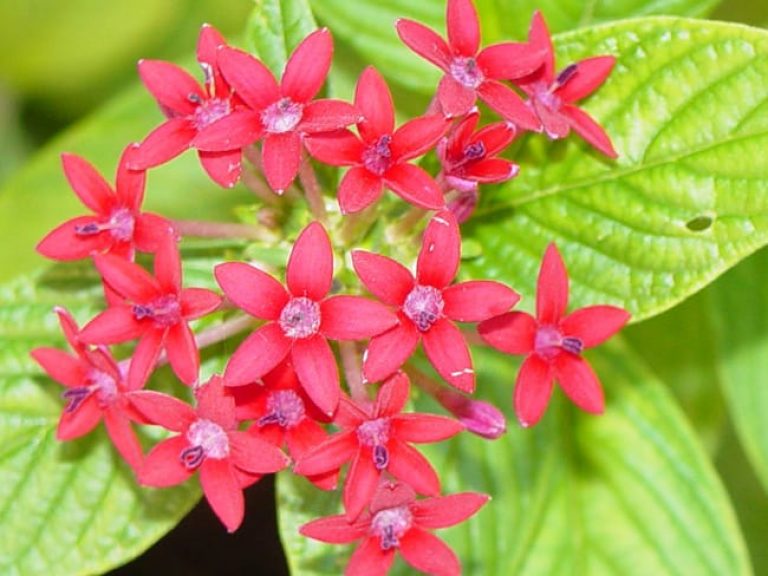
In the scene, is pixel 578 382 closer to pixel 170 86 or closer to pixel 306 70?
pixel 306 70

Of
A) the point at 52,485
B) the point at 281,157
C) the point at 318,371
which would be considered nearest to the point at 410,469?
the point at 318,371

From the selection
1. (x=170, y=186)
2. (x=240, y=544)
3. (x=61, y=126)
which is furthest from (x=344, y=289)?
(x=61, y=126)

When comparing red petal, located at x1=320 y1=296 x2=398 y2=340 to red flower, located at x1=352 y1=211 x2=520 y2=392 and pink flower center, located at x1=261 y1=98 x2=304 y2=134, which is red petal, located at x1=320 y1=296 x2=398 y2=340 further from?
pink flower center, located at x1=261 y1=98 x2=304 y2=134

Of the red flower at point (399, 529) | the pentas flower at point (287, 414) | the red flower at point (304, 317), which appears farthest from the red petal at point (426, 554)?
the red flower at point (304, 317)

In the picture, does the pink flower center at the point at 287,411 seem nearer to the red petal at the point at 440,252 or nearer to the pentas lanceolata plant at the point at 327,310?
the pentas lanceolata plant at the point at 327,310

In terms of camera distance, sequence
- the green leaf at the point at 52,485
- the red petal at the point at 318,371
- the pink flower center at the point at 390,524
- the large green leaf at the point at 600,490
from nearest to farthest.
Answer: the red petal at the point at 318,371 < the pink flower center at the point at 390,524 < the green leaf at the point at 52,485 < the large green leaf at the point at 600,490

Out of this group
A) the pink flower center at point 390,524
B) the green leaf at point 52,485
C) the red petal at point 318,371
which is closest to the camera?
the red petal at point 318,371

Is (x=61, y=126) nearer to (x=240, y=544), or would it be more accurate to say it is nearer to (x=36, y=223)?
(x=36, y=223)

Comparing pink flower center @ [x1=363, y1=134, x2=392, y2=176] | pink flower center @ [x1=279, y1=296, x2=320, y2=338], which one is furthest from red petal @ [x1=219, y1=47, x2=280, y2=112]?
pink flower center @ [x1=279, y1=296, x2=320, y2=338]
